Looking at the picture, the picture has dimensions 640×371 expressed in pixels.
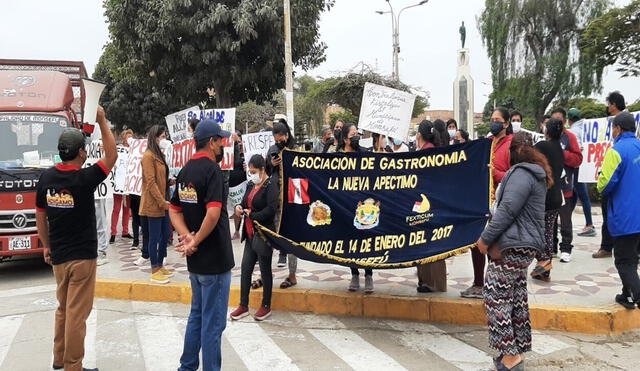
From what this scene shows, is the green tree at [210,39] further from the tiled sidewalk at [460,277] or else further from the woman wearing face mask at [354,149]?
the woman wearing face mask at [354,149]

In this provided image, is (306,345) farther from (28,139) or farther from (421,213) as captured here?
(28,139)

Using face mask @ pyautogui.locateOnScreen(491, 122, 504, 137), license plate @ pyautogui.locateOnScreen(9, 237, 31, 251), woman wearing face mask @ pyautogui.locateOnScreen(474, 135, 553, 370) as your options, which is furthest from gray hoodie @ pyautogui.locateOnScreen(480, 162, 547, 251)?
license plate @ pyautogui.locateOnScreen(9, 237, 31, 251)

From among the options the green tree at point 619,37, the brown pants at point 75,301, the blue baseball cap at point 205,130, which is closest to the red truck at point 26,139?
the brown pants at point 75,301

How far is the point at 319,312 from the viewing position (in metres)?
5.91

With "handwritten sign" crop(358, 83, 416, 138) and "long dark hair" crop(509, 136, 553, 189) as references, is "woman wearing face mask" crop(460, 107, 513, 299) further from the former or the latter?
"handwritten sign" crop(358, 83, 416, 138)

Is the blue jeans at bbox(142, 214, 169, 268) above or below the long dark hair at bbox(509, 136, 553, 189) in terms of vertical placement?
below

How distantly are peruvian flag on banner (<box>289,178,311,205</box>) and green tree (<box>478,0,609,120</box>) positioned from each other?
32.6 metres

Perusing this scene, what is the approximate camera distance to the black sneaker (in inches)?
201

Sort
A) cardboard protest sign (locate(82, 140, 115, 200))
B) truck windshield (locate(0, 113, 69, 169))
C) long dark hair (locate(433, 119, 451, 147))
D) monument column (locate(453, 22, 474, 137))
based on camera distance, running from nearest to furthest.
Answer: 1. long dark hair (locate(433, 119, 451, 147))
2. truck windshield (locate(0, 113, 69, 169))
3. cardboard protest sign (locate(82, 140, 115, 200))
4. monument column (locate(453, 22, 474, 137))

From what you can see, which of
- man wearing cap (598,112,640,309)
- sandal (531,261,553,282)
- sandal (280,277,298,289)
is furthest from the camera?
sandal (280,277,298,289)

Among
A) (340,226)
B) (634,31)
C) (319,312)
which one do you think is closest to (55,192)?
(340,226)

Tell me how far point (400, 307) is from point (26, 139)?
643 cm

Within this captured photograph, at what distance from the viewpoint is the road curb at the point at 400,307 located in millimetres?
5051

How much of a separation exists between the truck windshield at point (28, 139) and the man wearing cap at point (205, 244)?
202 inches
